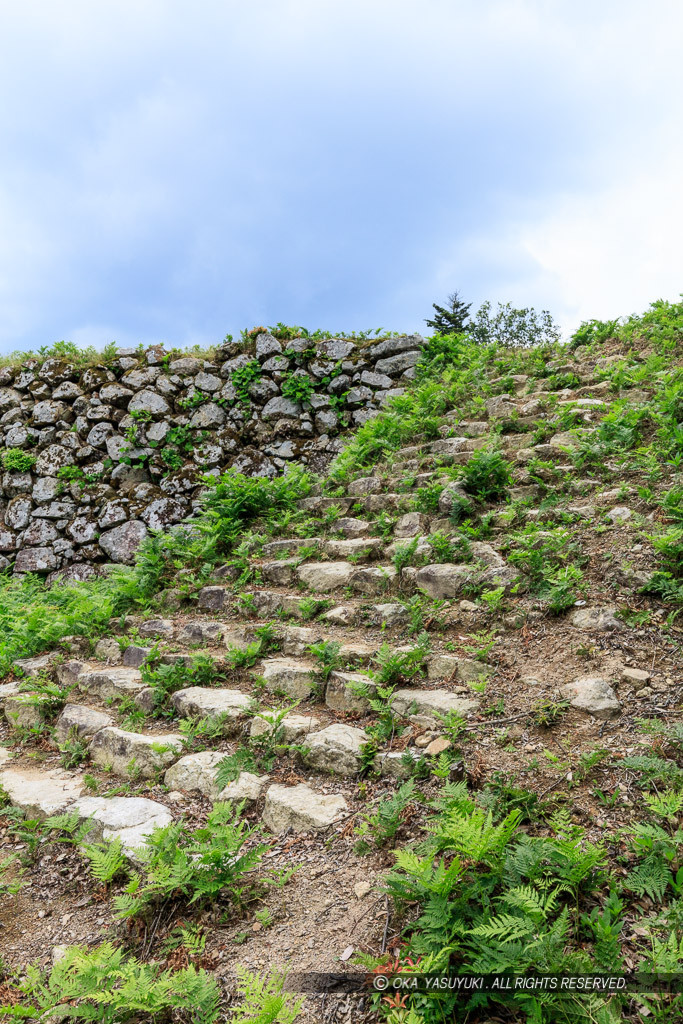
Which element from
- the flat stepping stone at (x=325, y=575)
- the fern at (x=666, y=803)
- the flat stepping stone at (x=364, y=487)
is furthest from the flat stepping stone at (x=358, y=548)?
the fern at (x=666, y=803)

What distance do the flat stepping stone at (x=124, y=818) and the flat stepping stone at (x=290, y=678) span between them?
123 cm

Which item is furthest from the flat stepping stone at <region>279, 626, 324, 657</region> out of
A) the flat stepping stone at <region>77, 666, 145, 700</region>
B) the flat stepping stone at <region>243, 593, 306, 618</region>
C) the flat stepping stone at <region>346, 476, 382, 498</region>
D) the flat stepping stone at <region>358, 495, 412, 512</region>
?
the flat stepping stone at <region>346, 476, 382, 498</region>

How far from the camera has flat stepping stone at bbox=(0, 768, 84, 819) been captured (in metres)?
4.24

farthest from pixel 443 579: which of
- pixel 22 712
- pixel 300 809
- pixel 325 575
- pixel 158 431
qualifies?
pixel 158 431

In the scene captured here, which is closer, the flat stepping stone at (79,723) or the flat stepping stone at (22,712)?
the flat stepping stone at (79,723)

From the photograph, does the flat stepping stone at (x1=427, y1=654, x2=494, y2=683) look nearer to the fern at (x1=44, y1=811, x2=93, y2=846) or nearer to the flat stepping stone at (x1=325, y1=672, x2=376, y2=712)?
the flat stepping stone at (x1=325, y1=672, x2=376, y2=712)

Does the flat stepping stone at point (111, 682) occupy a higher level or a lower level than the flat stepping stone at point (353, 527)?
lower

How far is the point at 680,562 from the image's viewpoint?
159 inches

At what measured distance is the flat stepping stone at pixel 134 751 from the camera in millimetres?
4363

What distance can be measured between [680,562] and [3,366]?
1387cm

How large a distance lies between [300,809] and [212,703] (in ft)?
4.91

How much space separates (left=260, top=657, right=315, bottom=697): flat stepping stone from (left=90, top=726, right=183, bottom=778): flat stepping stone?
84 cm

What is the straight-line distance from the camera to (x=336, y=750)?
3.77 m

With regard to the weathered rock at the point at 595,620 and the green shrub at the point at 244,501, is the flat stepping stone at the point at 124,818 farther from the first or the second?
the green shrub at the point at 244,501
